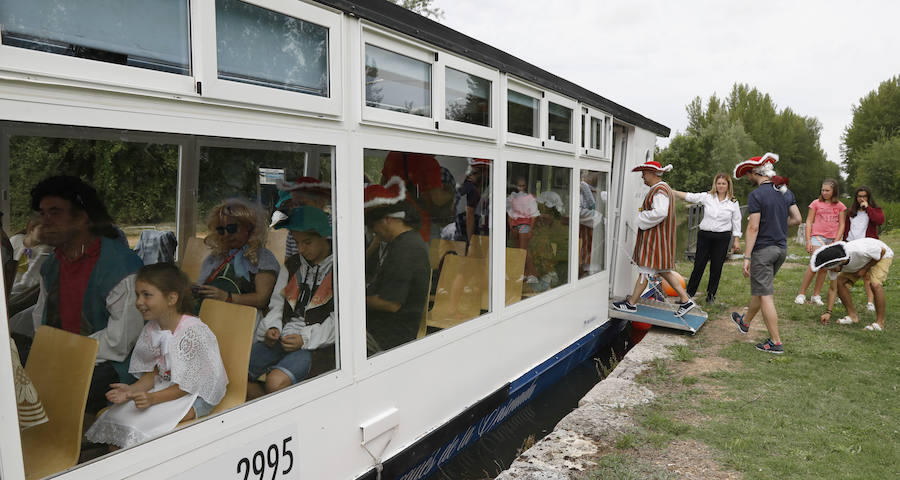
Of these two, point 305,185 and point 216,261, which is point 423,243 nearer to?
point 305,185

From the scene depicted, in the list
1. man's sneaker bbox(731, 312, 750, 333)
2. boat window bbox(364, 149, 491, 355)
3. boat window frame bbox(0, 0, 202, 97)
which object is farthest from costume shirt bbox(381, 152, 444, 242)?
man's sneaker bbox(731, 312, 750, 333)

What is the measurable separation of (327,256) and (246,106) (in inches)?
29.0

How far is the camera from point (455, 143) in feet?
10.1

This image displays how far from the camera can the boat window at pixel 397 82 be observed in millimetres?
2486

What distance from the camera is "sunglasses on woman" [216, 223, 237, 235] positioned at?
3.04 meters

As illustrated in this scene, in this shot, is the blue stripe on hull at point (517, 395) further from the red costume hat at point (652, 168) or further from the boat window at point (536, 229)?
the red costume hat at point (652, 168)

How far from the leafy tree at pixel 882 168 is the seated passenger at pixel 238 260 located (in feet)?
154

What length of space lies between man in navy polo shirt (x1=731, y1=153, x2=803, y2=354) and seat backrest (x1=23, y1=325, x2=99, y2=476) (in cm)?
501

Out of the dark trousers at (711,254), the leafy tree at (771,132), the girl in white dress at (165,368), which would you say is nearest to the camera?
the girl in white dress at (165,368)

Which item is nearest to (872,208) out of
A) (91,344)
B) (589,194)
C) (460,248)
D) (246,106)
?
(589,194)

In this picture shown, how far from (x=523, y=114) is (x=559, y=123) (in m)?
0.64

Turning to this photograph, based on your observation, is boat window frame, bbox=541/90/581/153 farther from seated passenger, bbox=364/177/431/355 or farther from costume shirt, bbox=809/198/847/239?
costume shirt, bbox=809/198/847/239

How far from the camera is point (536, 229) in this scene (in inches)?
165

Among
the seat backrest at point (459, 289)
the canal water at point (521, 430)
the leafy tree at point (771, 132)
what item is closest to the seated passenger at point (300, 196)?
the seat backrest at point (459, 289)
